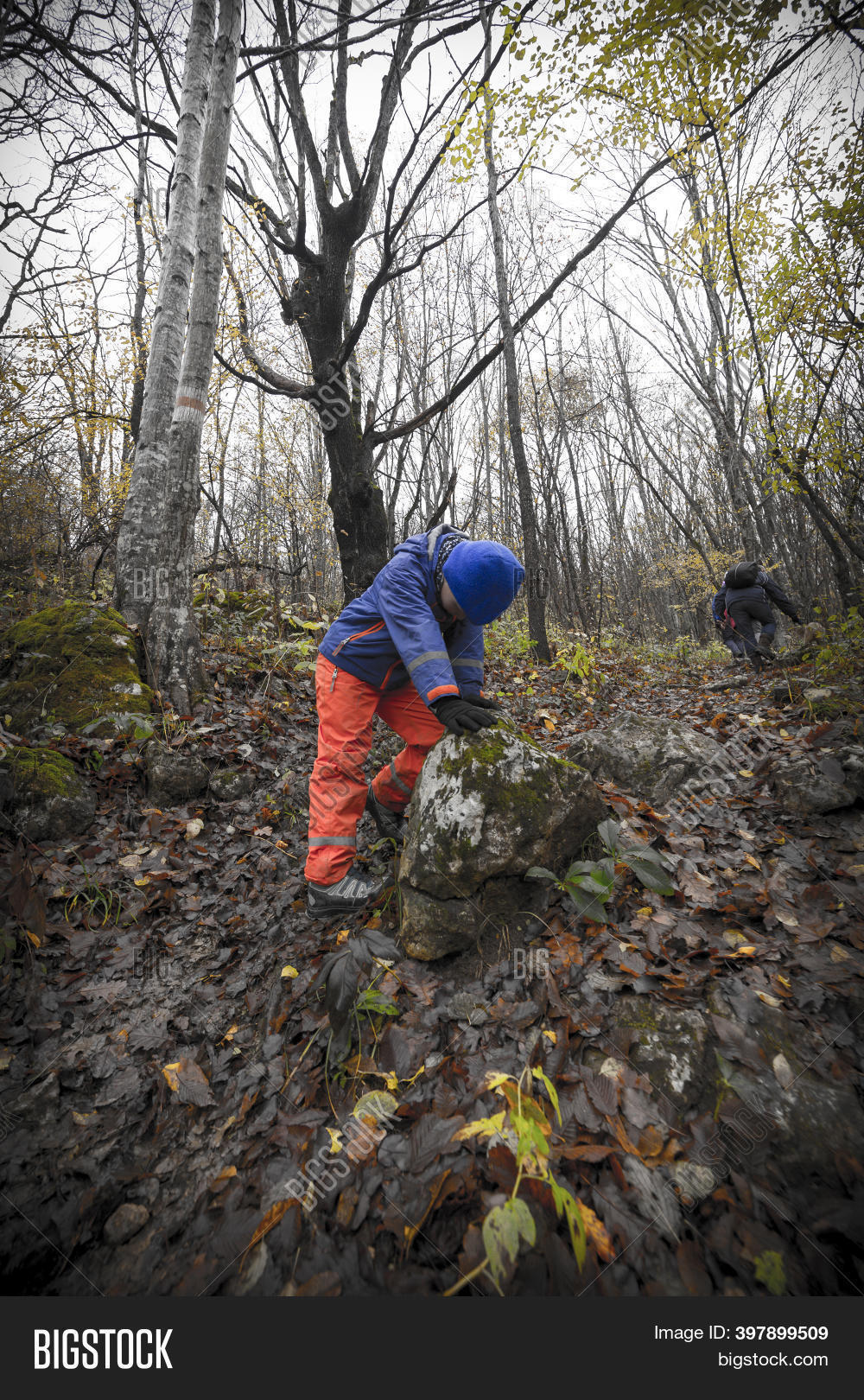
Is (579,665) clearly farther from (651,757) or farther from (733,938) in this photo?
(733,938)

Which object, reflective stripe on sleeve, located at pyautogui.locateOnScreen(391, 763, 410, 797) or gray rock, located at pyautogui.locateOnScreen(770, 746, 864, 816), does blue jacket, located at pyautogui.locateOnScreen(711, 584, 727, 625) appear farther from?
reflective stripe on sleeve, located at pyautogui.locateOnScreen(391, 763, 410, 797)

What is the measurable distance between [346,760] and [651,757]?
213cm

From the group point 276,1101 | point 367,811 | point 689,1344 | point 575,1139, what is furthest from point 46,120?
point 689,1344

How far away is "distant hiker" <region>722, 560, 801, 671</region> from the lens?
7289 mm

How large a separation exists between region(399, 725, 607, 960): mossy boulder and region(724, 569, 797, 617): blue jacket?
6797 millimetres

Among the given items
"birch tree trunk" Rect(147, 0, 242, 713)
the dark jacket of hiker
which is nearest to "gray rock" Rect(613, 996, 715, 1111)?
"birch tree trunk" Rect(147, 0, 242, 713)

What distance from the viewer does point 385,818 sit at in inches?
127

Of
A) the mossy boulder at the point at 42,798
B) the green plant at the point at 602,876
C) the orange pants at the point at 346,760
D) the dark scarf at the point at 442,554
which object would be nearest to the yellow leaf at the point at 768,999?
the green plant at the point at 602,876

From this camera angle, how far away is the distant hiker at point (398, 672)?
261 centimetres

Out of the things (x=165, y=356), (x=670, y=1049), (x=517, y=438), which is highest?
(x=517, y=438)

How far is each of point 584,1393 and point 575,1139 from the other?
0.51 metres

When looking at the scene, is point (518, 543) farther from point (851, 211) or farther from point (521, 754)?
point (521, 754)

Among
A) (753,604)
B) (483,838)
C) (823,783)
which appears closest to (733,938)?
(483,838)

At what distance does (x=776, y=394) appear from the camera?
598 cm
